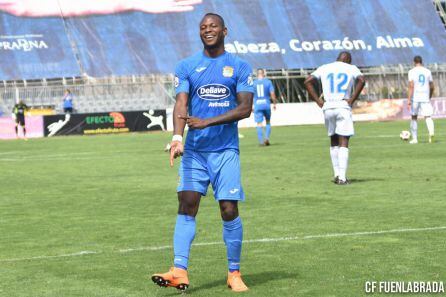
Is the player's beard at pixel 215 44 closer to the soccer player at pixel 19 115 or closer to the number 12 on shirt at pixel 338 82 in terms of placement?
the number 12 on shirt at pixel 338 82

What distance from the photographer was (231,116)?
811 centimetres

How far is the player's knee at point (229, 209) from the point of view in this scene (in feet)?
26.7

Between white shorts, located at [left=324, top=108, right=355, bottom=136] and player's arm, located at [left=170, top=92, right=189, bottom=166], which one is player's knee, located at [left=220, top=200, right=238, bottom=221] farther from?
white shorts, located at [left=324, top=108, right=355, bottom=136]

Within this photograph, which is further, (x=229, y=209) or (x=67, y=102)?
(x=67, y=102)

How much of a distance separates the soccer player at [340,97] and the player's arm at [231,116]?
8906mm

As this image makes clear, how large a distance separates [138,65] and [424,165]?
1412 inches

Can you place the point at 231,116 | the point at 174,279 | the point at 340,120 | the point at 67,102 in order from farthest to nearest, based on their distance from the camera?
the point at 67,102 < the point at 340,120 < the point at 231,116 < the point at 174,279

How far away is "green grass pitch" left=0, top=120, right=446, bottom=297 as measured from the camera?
8414 mm

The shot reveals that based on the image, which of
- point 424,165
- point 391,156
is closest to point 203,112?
point 424,165

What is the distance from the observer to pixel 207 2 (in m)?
58.1

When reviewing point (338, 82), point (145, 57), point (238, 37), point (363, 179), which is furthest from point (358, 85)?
point (238, 37)

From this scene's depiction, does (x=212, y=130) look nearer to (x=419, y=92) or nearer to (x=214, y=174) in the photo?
(x=214, y=174)

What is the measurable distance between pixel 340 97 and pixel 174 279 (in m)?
9.96

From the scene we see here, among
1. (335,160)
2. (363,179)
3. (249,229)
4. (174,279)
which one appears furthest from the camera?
(363,179)
